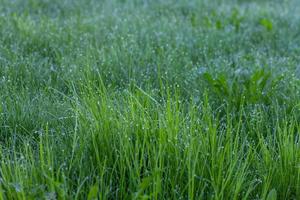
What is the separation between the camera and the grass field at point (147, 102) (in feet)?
8.22

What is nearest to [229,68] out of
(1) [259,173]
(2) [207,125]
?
(2) [207,125]

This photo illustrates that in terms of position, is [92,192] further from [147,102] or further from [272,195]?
[147,102]

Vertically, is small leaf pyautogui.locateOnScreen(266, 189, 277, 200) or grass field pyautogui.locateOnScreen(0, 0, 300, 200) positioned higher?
grass field pyautogui.locateOnScreen(0, 0, 300, 200)

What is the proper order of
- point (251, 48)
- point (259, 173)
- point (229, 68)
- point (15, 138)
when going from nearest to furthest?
point (259, 173)
point (15, 138)
point (229, 68)
point (251, 48)

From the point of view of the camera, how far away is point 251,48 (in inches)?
192

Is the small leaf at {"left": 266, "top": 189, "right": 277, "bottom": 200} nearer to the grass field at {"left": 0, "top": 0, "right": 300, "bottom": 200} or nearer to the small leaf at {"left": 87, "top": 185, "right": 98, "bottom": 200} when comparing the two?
the grass field at {"left": 0, "top": 0, "right": 300, "bottom": 200}

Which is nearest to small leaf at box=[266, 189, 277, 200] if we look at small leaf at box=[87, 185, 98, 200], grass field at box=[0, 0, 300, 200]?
grass field at box=[0, 0, 300, 200]

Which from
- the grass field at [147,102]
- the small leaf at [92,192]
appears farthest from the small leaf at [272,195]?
the small leaf at [92,192]

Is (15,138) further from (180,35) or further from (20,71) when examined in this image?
(180,35)

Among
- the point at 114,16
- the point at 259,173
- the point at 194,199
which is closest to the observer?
the point at 194,199

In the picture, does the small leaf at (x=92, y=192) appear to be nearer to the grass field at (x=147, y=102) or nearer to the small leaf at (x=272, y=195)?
the grass field at (x=147, y=102)

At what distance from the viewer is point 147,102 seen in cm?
307

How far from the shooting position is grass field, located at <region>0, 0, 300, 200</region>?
2.51 m

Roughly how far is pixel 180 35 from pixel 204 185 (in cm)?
268
